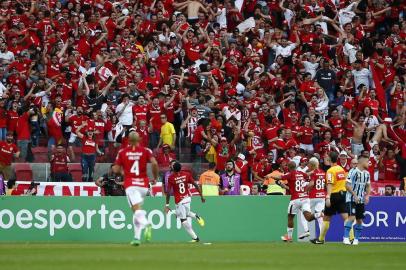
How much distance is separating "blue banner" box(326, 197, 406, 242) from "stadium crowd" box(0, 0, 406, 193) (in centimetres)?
193

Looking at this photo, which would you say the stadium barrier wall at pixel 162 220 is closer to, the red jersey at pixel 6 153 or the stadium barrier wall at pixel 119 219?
the stadium barrier wall at pixel 119 219

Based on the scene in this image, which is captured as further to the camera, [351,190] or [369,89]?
[369,89]

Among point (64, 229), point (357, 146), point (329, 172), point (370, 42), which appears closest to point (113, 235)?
point (64, 229)

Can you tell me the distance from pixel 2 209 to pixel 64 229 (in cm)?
172

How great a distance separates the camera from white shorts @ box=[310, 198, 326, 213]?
31.3 meters

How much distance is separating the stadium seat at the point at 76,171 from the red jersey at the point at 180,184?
4960mm

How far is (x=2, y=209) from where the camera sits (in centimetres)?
3183

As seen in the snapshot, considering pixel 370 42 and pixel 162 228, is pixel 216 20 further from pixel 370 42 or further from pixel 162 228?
pixel 162 228

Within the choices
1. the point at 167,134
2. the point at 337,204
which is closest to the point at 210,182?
the point at 167,134

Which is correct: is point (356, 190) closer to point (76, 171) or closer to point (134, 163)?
point (134, 163)

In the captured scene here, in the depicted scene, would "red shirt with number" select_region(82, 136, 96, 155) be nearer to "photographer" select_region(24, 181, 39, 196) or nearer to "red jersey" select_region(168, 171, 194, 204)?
"photographer" select_region(24, 181, 39, 196)

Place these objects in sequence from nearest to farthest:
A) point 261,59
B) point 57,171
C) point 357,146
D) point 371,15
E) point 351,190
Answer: point 351,190 < point 57,171 < point 357,146 < point 261,59 < point 371,15

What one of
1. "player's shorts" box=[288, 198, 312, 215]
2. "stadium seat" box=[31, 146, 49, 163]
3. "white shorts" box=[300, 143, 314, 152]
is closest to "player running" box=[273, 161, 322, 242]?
"player's shorts" box=[288, 198, 312, 215]

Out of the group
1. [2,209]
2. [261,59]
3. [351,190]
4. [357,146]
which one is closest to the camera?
[351,190]
